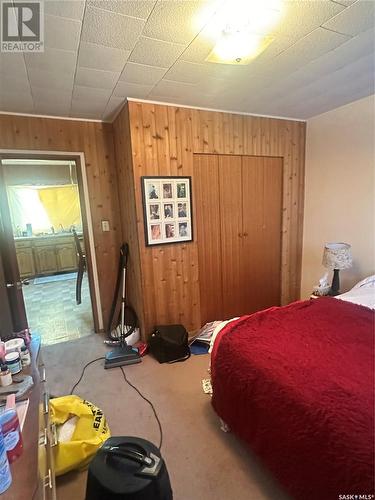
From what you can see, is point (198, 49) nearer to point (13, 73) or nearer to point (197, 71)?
point (197, 71)

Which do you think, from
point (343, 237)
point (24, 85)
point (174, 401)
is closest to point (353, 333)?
point (174, 401)

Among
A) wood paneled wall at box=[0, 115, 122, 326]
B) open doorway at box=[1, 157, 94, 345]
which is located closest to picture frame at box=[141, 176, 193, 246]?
wood paneled wall at box=[0, 115, 122, 326]

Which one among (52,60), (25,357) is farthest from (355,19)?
(25,357)

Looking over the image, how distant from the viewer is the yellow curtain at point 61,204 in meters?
6.13

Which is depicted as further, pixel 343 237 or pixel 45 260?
pixel 45 260

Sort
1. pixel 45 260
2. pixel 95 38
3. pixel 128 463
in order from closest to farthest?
pixel 128 463, pixel 95 38, pixel 45 260

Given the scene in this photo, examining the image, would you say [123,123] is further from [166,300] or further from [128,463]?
[128,463]

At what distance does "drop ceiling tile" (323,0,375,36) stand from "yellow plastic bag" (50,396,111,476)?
2684 millimetres

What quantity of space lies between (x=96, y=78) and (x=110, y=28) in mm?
609

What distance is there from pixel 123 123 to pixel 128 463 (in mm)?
2639

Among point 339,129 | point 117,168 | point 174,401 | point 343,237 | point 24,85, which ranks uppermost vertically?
point 24,85

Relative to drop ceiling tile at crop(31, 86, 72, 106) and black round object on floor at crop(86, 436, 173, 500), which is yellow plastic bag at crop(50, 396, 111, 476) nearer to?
black round object on floor at crop(86, 436, 173, 500)

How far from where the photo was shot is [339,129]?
2.90 meters

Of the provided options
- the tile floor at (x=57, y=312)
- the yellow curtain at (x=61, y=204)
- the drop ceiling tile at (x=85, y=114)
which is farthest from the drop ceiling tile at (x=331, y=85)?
the yellow curtain at (x=61, y=204)
